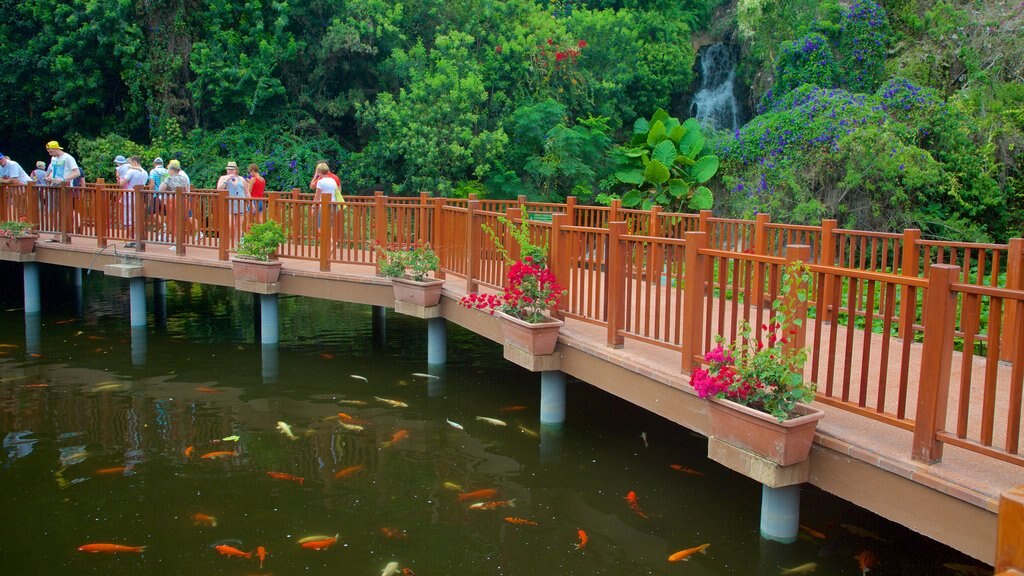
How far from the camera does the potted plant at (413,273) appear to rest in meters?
11.1

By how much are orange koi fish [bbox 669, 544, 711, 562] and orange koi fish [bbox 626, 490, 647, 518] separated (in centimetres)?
66

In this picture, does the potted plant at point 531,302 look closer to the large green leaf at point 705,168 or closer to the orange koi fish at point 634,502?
the orange koi fish at point 634,502

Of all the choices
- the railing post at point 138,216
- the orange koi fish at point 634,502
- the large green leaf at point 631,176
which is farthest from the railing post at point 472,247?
the large green leaf at point 631,176

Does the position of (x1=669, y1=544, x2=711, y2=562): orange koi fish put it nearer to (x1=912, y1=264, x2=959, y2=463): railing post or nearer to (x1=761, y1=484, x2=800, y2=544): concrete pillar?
(x1=761, y1=484, x2=800, y2=544): concrete pillar

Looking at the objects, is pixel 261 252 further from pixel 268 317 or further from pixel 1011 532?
pixel 1011 532

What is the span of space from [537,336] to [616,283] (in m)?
1.08

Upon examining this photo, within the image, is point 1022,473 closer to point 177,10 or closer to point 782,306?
point 782,306

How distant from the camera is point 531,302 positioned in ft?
28.6

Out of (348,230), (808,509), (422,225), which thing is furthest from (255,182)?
(808,509)

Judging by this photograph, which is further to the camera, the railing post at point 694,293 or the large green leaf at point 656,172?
the large green leaf at point 656,172

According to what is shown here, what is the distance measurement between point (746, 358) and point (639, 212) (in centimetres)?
588

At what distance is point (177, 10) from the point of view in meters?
23.9

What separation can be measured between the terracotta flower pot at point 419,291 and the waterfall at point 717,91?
58.0 ft

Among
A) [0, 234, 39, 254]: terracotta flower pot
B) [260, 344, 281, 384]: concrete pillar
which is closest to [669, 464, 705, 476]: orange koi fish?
[260, 344, 281, 384]: concrete pillar
